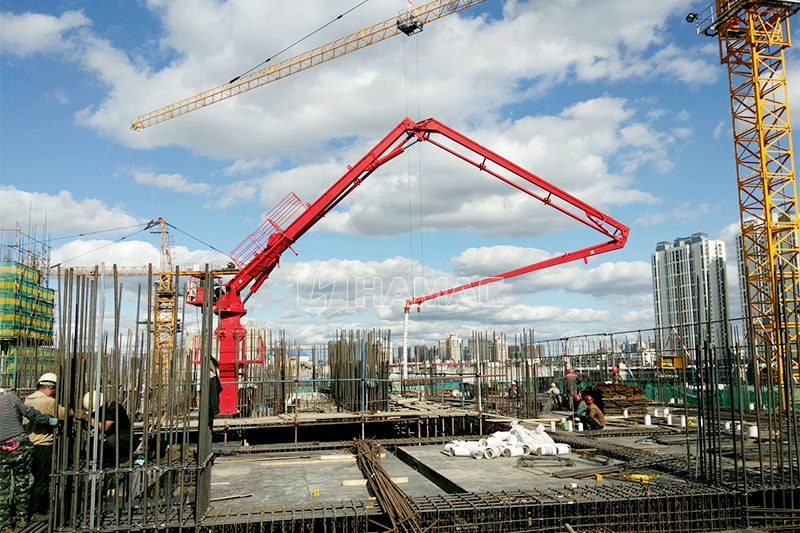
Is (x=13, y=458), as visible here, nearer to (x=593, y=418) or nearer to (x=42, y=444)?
(x=42, y=444)

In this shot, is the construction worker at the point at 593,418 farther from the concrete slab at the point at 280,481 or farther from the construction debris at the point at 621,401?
the concrete slab at the point at 280,481

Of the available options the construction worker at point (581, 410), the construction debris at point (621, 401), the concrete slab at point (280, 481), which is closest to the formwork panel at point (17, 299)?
the concrete slab at point (280, 481)

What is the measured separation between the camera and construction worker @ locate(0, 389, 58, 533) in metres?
6.34

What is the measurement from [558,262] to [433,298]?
9757mm

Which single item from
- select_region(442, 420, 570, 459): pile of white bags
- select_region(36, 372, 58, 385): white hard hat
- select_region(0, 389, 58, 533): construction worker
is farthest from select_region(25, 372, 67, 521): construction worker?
select_region(442, 420, 570, 459): pile of white bags

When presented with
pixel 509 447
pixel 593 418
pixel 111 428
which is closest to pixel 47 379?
pixel 111 428

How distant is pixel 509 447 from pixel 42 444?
693 cm

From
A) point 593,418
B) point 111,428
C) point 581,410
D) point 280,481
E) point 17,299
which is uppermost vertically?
point 17,299

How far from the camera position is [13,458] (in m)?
6.48

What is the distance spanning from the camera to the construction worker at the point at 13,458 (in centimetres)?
634

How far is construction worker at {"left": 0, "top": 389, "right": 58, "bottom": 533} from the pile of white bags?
6567 millimetres

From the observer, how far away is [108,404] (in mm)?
→ 6754

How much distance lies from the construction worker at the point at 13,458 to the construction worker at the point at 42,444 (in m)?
0.19

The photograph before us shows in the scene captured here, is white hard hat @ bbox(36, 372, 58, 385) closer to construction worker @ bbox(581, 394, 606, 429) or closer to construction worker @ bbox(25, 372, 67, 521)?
construction worker @ bbox(25, 372, 67, 521)
